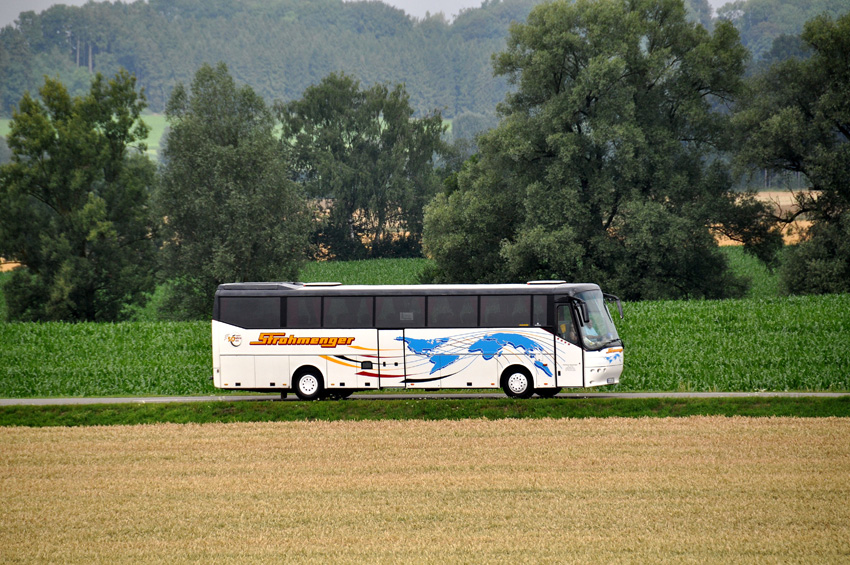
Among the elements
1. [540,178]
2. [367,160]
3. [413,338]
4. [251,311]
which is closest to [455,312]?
[413,338]

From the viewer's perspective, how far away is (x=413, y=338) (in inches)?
1001

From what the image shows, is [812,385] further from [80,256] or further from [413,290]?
[80,256]

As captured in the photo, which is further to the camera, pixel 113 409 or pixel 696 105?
pixel 696 105

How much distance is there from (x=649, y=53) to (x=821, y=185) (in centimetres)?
1124

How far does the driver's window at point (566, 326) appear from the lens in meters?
24.8

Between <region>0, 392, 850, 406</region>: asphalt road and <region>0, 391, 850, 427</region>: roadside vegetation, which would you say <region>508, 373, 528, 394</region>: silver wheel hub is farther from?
<region>0, 392, 850, 406</region>: asphalt road

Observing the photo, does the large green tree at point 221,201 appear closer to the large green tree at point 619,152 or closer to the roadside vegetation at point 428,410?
the large green tree at point 619,152

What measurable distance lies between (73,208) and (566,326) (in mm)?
37444

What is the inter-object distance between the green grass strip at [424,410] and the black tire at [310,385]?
70cm

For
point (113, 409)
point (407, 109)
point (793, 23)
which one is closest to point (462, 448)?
point (113, 409)

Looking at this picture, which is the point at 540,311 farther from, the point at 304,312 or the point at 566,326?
the point at 304,312

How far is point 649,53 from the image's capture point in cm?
4997

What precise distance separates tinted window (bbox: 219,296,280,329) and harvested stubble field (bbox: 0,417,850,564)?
404cm

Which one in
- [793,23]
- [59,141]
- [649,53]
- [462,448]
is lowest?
[462,448]
